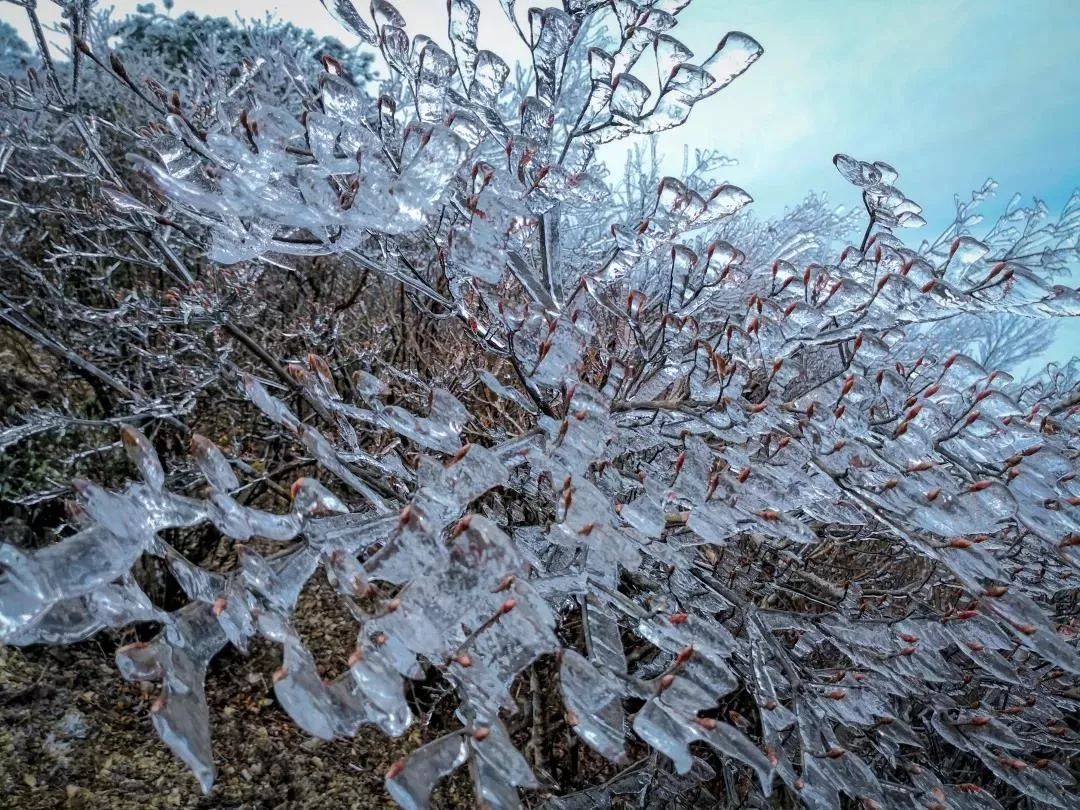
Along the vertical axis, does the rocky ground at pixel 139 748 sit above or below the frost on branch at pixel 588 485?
below

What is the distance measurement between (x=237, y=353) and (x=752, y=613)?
178 inches

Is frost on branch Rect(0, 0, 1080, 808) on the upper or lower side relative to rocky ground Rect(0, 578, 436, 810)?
upper

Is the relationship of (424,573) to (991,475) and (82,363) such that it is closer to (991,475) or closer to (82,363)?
(991,475)

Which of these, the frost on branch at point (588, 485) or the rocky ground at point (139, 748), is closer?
the frost on branch at point (588, 485)

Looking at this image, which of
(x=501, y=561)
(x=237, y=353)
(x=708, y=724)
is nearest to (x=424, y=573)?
(x=501, y=561)

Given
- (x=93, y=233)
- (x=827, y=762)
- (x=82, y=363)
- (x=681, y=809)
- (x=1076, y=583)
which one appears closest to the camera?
(x=827, y=762)

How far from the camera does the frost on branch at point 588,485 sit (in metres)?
0.85

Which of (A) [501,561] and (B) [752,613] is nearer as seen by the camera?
(A) [501,561]

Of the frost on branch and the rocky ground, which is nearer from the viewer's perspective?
the frost on branch

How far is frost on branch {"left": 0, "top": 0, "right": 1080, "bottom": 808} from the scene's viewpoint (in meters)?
0.85

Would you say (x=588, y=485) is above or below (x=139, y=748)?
above

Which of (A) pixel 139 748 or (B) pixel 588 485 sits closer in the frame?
(B) pixel 588 485

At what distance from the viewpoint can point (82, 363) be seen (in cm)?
283

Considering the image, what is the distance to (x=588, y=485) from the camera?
108cm
